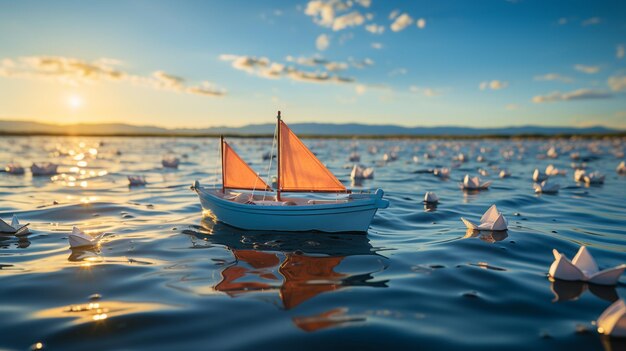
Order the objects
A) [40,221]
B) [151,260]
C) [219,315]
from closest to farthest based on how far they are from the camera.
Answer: [219,315], [151,260], [40,221]

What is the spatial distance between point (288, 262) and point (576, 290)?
521cm

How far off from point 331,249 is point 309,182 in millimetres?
2879

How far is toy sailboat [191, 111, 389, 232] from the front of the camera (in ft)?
33.9

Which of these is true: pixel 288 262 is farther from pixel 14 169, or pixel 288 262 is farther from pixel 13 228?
pixel 14 169

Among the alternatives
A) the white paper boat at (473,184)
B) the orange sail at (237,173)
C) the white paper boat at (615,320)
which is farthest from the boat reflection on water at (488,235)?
the white paper boat at (473,184)

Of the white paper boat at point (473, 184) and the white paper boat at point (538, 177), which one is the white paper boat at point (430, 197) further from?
the white paper boat at point (538, 177)

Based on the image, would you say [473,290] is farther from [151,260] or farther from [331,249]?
[151,260]

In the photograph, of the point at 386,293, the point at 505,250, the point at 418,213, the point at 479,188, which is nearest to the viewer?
the point at 386,293

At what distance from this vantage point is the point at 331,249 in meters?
9.27

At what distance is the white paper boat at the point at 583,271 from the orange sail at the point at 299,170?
573 centimetres

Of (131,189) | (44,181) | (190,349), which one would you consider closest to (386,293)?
(190,349)

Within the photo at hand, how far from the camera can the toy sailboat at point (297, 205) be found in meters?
10.3

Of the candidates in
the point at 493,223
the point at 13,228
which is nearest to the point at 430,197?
the point at 493,223

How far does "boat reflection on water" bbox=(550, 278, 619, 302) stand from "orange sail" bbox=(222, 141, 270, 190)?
28.7 ft
